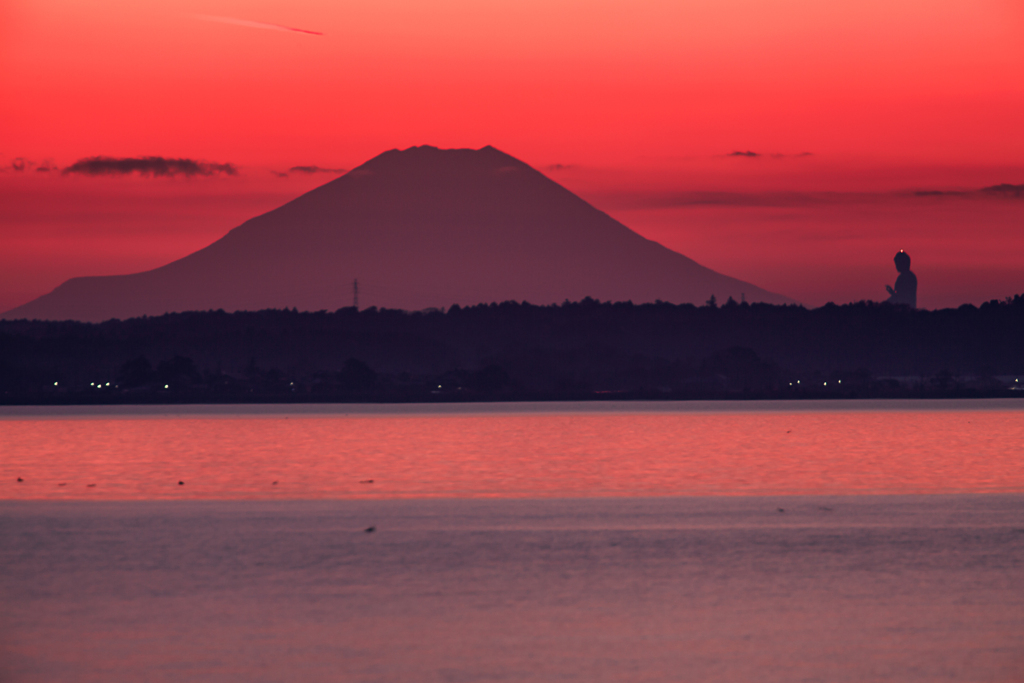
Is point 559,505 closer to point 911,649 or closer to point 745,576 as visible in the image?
point 745,576

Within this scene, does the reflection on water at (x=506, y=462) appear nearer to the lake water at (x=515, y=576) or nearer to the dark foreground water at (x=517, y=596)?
the lake water at (x=515, y=576)

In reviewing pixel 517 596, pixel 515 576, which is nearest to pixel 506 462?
pixel 515 576

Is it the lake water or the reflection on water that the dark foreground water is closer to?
the lake water

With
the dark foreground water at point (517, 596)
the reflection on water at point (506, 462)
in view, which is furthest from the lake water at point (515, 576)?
the reflection on water at point (506, 462)

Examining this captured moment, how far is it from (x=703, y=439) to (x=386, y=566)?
1764 inches

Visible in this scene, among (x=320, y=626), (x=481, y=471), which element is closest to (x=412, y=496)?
(x=481, y=471)

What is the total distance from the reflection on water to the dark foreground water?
6.40 m

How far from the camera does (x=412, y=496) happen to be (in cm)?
3073

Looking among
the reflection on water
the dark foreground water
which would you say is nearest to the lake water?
the dark foreground water

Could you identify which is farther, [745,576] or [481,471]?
[481,471]

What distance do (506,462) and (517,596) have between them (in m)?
28.1

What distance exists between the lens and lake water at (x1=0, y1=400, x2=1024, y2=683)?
526 inches

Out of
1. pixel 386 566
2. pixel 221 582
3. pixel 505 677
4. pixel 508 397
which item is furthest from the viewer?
pixel 508 397

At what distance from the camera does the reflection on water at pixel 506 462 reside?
108 feet
